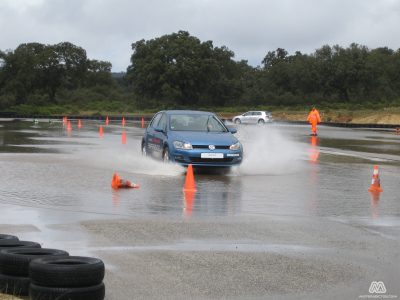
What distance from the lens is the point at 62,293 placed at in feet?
19.7

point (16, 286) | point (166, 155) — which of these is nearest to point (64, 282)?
point (16, 286)

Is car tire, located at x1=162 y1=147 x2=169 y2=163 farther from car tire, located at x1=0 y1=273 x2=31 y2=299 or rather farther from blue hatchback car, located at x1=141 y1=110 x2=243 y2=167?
car tire, located at x1=0 y1=273 x2=31 y2=299

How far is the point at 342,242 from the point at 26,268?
13.5 ft

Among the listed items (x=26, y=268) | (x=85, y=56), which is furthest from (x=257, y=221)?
(x=85, y=56)

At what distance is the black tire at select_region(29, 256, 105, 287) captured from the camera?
237 inches

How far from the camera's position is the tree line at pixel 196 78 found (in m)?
100

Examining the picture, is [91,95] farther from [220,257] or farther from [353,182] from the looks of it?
[220,257]

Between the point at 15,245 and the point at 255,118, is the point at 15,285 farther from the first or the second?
the point at 255,118

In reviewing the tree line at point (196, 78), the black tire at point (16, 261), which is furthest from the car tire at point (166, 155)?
the tree line at point (196, 78)

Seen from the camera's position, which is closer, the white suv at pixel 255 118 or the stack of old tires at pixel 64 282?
the stack of old tires at pixel 64 282

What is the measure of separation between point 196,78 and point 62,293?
95.4 m

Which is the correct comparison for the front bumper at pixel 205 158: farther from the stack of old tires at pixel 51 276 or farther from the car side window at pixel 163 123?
the stack of old tires at pixel 51 276

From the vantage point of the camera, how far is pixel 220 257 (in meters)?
7.94

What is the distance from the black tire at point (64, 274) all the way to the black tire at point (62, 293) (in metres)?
0.04
